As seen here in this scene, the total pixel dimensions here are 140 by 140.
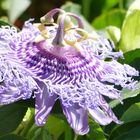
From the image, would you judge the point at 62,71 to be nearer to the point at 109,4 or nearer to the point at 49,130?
the point at 49,130

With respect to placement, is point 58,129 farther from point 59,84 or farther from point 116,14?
point 116,14

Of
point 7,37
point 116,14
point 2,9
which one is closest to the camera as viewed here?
point 7,37

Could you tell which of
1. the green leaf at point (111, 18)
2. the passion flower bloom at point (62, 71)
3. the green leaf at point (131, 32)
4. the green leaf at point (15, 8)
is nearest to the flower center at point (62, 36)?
the passion flower bloom at point (62, 71)

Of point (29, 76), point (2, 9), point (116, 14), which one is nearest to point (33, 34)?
point (29, 76)

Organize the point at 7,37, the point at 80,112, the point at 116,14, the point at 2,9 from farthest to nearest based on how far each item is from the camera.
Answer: the point at 2,9 → the point at 116,14 → the point at 7,37 → the point at 80,112

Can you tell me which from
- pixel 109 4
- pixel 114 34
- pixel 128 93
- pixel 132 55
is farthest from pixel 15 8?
pixel 128 93

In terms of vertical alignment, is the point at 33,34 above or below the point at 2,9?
above

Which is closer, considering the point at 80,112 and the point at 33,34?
the point at 80,112
